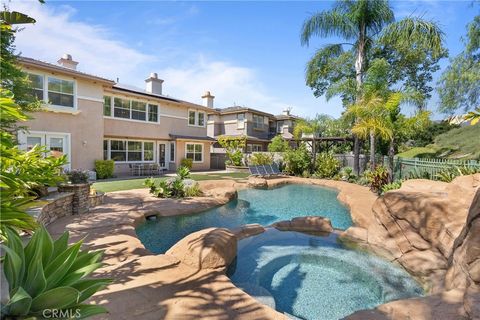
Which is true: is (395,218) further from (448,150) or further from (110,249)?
(448,150)

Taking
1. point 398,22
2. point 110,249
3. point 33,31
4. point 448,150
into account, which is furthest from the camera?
point 448,150

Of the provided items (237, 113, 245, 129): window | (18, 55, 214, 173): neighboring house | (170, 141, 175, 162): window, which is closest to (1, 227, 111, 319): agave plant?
(18, 55, 214, 173): neighboring house

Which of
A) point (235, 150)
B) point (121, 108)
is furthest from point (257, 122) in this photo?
point (121, 108)

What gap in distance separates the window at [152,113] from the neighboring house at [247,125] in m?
8.37

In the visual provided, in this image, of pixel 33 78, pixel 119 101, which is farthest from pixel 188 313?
pixel 119 101

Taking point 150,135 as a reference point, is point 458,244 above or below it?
below

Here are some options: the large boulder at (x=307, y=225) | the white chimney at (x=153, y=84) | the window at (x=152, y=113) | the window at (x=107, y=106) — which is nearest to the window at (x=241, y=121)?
the white chimney at (x=153, y=84)

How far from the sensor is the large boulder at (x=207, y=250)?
474cm

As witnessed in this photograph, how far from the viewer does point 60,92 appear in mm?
14555

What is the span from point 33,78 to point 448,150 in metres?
30.8

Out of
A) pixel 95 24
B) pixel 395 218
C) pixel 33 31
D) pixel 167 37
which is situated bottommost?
pixel 395 218

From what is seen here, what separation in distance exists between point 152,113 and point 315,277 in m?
17.9

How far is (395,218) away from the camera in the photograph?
22.2 feet

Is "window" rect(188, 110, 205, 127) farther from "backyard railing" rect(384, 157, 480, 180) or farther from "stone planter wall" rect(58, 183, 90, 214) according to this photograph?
"backyard railing" rect(384, 157, 480, 180)
